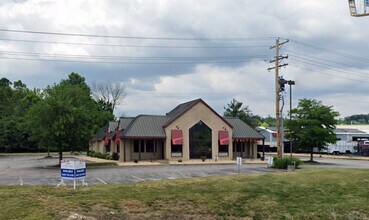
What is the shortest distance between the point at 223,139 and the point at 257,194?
32731mm

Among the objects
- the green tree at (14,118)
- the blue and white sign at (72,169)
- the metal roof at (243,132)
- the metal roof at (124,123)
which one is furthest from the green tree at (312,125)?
the green tree at (14,118)

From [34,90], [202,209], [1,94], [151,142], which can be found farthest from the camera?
[34,90]

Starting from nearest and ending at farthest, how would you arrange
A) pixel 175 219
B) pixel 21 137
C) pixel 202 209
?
pixel 175 219
pixel 202 209
pixel 21 137

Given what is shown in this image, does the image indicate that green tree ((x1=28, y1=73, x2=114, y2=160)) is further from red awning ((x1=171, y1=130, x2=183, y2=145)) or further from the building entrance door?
the building entrance door

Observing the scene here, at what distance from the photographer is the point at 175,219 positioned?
40.9 ft

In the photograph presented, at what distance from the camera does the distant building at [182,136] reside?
151 ft

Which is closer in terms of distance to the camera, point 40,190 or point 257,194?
point 40,190

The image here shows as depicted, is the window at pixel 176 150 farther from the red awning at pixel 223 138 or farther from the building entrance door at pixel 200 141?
the red awning at pixel 223 138

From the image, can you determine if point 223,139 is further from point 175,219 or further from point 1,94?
point 1,94

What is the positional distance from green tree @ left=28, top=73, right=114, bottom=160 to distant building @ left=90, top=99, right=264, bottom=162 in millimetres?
6708

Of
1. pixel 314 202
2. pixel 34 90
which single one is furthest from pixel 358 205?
pixel 34 90

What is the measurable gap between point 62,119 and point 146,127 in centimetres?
1250

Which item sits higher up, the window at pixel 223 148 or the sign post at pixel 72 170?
the sign post at pixel 72 170

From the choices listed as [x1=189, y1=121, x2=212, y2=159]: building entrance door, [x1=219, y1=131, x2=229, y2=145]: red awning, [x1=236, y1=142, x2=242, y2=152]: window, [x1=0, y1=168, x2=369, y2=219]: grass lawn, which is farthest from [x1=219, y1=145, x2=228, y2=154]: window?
[x1=0, y1=168, x2=369, y2=219]: grass lawn
